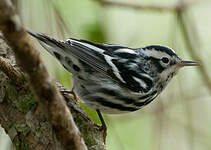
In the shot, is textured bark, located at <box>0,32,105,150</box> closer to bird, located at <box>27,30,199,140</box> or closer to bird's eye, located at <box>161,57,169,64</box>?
bird, located at <box>27,30,199,140</box>

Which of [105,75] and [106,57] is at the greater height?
[106,57]

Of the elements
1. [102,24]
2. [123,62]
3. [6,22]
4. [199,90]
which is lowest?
[199,90]

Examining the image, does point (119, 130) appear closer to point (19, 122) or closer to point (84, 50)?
point (84, 50)

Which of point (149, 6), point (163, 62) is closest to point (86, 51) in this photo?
point (163, 62)

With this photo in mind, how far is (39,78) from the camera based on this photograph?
2021mm

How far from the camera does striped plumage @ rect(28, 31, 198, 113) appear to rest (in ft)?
12.5

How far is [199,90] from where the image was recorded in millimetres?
5102

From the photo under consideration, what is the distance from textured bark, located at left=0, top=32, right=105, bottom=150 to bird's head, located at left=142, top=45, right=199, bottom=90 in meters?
1.28

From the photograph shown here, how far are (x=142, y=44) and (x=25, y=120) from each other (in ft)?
12.0

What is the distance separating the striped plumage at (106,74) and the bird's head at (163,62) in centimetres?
1

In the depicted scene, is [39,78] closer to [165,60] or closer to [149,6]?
[165,60]

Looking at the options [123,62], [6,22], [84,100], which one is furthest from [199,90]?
[6,22]

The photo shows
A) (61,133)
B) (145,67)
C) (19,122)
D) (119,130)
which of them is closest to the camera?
(61,133)

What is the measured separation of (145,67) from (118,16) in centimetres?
257
